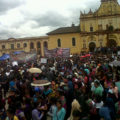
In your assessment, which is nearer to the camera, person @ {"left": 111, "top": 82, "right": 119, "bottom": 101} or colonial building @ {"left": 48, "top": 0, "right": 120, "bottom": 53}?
person @ {"left": 111, "top": 82, "right": 119, "bottom": 101}

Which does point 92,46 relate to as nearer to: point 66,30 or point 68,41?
point 68,41

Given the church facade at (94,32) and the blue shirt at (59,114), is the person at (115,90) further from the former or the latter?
the church facade at (94,32)

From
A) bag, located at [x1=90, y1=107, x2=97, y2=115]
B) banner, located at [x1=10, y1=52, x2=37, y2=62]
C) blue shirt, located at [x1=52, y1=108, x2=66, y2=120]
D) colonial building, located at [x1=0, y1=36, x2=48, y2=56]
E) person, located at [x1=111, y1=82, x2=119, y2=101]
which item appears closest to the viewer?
blue shirt, located at [x1=52, y1=108, x2=66, y2=120]

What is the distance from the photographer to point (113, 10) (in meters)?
43.4

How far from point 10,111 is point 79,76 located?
548 cm

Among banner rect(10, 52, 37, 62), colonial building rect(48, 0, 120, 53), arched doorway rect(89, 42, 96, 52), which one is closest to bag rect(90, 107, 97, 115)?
banner rect(10, 52, 37, 62)

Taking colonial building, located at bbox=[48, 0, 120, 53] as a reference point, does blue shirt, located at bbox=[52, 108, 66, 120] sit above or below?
below

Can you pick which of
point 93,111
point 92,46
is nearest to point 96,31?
point 92,46

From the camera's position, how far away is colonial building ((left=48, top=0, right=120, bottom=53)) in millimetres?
43375

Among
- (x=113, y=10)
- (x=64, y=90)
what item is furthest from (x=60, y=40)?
(x=64, y=90)

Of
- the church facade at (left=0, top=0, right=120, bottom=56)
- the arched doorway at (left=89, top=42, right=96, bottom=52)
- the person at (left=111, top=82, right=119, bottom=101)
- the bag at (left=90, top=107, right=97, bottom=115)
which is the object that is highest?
the church facade at (left=0, top=0, right=120, bottom=56)

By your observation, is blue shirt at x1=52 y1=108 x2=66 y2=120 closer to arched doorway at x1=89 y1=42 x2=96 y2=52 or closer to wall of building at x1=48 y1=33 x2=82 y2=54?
arched doorway at x1=89 y1=42 x2=96 y2=52

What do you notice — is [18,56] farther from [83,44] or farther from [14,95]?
[83,44]

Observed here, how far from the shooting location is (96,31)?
44.5 metres
